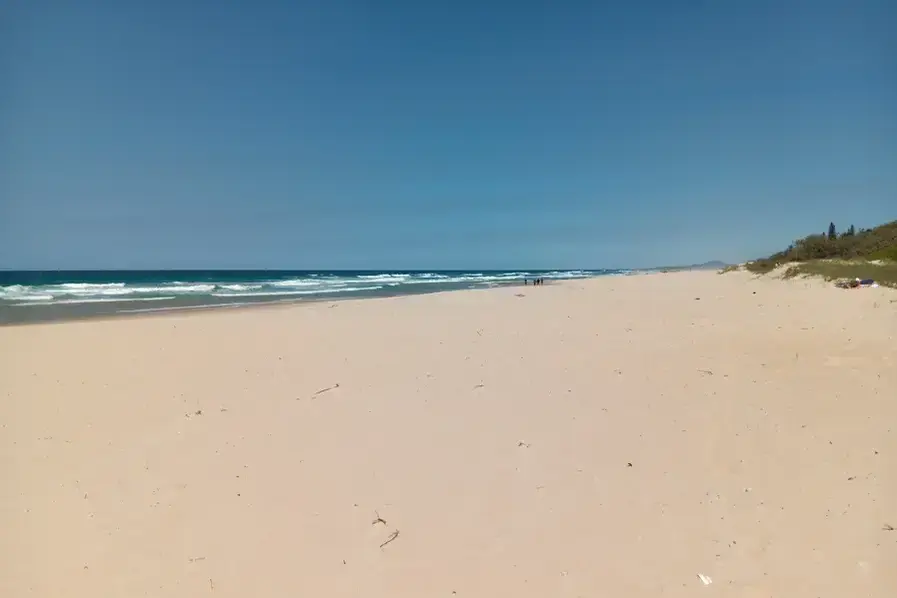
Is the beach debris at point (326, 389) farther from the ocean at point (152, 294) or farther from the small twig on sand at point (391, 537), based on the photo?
the ocean at point (152, 294)

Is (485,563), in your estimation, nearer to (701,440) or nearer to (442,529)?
(442,529)

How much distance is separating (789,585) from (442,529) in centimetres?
209

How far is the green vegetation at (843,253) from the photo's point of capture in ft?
55.5

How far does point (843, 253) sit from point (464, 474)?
2682 cm

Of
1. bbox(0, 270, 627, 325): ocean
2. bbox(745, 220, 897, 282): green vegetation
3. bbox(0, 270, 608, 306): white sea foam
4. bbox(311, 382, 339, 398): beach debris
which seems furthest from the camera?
bbox(0, 270, 608, 306): white sea foam

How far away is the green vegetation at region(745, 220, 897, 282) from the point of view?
16925 mm

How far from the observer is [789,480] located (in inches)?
147

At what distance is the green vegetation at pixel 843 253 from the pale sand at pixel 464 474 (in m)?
11.8

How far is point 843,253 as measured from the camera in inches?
898

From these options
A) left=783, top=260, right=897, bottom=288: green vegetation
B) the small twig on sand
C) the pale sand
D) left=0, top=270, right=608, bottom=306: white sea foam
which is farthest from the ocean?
left=783, top=260, right=897, bottom=288: green vegetation

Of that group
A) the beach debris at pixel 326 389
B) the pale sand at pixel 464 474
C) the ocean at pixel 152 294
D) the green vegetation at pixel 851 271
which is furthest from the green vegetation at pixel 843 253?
the ocean at pixel 152 294

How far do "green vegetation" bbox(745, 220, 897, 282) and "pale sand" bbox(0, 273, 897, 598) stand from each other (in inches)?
466

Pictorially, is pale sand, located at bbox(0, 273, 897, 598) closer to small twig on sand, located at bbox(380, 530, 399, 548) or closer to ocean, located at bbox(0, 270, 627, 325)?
small twig on sand, located at bbox(380, 530, 399, 548)

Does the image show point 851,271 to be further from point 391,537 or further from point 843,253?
point 391,537
